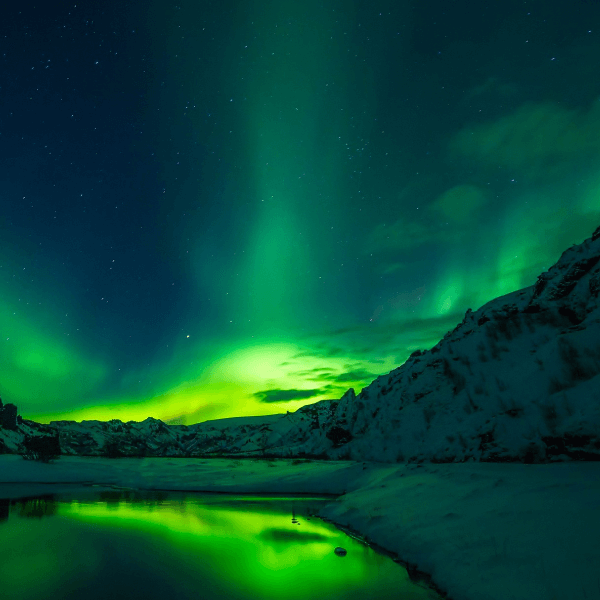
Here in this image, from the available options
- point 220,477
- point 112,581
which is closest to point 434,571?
point 112,581

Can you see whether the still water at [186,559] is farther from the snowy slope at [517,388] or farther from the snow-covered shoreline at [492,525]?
the snowy slope at [517,388]

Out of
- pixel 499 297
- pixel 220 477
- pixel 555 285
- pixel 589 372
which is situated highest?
pixel 499 297

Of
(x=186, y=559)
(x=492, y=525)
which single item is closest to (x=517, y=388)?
(x=492, y=525)

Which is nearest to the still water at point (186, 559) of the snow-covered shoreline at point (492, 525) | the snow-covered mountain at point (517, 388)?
the snow-covered shoreline at point (492, 525)

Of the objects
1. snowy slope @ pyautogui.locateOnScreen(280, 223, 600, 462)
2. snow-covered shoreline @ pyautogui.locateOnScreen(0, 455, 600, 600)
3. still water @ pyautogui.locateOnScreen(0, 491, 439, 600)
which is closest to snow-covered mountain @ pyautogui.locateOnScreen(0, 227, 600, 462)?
snowy slope @ pyautogui.locateOnScreen(280, 223, 600, 462)

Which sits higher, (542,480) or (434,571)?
(542,480)

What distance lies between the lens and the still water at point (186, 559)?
456 inches

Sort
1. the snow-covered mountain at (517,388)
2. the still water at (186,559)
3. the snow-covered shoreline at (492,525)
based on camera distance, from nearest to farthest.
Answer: the snow-covered shoreline at (492,525) → the still water at (186,559) → the snow-covered mountain at (517,388)

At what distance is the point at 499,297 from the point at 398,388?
2121 centimetres

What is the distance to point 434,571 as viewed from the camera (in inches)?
497

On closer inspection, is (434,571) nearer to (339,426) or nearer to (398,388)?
(398,388)

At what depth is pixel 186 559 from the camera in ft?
49.7

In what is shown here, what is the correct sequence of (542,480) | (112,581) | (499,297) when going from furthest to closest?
(499,297) < (542,480) < (112,581)

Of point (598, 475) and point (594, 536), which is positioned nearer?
point (594, 536)
